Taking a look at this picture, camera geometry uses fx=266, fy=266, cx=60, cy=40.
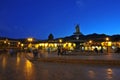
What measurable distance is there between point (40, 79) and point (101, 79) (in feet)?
11.2

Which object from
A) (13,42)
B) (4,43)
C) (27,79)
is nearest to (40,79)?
(27,79)

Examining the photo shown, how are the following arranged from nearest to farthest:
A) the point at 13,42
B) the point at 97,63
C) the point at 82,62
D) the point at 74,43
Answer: the point at 97,63 → the point at 82,62 → the point at 74,43 → the point at 13,42

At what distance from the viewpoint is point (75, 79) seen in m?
14.8

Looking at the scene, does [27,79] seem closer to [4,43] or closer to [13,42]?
[4,43]

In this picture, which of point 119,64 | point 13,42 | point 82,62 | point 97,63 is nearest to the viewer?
point 119,64

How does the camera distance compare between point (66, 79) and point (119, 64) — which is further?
point (119, 64)

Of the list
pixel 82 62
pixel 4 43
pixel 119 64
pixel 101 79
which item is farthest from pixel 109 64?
pixel 4 43

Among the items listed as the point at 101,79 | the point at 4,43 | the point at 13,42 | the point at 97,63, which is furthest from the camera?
the point at 13,42

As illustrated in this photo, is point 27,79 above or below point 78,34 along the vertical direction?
below

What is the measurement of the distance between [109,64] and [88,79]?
467 inches

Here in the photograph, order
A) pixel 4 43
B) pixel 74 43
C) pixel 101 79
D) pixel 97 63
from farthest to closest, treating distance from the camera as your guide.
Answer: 1. pixel 4 43
2. pixel 74 43
3. pixel 97 63
4. pixel 101 79

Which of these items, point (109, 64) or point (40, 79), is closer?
point (40, 79)

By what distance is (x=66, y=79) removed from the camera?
14.8 metres

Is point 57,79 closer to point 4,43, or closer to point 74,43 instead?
point 74,43
